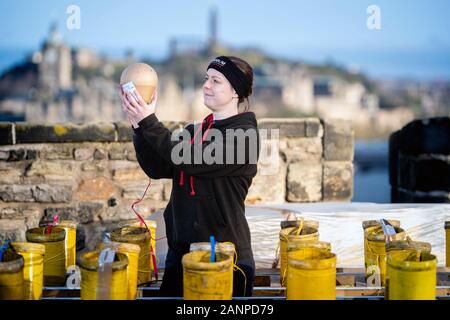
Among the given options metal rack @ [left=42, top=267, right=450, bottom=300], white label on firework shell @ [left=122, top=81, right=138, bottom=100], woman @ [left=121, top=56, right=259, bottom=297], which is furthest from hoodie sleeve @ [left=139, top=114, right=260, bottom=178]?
metal rack @ [left=42, top=267, right=450, bottom=300]

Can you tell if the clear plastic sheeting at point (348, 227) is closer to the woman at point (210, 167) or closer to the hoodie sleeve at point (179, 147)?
the woman at point (210, 167)

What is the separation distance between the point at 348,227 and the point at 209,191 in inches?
63.1

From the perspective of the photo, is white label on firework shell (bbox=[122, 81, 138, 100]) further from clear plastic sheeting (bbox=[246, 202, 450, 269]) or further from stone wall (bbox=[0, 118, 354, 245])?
stone wall (bbox=[0, 118, 354, 245])

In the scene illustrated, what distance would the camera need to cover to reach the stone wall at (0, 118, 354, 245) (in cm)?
452

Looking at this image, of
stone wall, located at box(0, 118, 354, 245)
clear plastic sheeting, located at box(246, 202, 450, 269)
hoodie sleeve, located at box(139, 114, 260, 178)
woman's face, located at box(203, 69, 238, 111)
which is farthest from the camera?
stone wall, located at box(0, 118, 354, 245)

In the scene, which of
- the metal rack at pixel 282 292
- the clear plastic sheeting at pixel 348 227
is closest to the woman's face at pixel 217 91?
the metal rack at pixel 282 292

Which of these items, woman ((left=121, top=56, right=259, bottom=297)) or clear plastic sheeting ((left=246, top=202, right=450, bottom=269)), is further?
clear plastic sheeting ((left=246, top=202, right=450, bottom=269))

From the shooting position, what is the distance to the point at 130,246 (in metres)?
2.39

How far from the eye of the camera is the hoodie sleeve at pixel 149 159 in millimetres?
2451

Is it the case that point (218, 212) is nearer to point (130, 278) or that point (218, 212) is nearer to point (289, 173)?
point (130, 278)

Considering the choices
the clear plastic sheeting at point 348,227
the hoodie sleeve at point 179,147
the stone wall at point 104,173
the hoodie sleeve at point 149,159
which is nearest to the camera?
the hoodie sleeve at point 179,147

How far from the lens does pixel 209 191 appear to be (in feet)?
8.09

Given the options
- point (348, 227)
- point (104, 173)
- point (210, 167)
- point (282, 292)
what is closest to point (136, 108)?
point (210, 167)

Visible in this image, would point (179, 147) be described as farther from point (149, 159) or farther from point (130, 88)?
point (130, 88)
